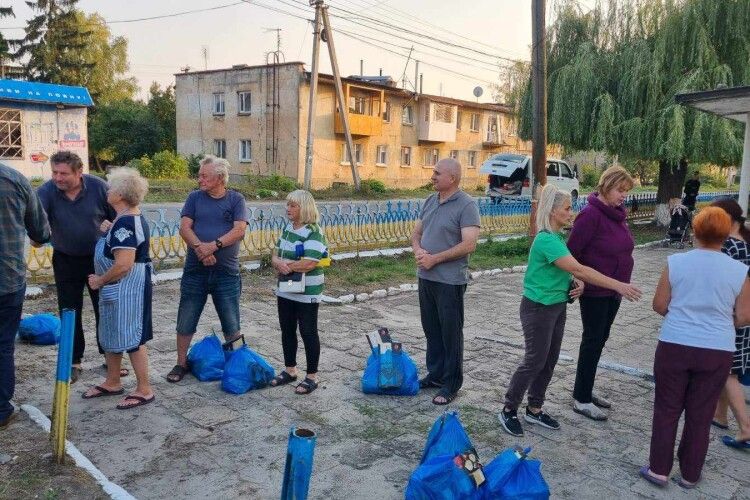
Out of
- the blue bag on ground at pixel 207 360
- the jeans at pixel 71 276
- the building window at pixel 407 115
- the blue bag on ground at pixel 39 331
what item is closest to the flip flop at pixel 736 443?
the blue bag on ground at pixel 207 360

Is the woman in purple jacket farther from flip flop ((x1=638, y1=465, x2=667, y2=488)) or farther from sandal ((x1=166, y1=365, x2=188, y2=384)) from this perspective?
sandal ((x1=166, y1=365, x2=188, y2=384))

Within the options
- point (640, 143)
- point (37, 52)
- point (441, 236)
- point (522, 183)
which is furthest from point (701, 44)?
point (37, 52)

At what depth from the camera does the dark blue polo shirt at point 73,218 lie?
4.64 metres

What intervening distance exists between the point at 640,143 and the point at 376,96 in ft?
69.4

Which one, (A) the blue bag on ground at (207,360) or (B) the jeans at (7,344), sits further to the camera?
(A) the blue bag on ground at (207,360)

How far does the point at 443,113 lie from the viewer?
40.0 m

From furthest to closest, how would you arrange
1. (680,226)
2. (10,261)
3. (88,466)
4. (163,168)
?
(163,168), (680,226), (10,261), (88,466)

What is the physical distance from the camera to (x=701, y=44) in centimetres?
1538

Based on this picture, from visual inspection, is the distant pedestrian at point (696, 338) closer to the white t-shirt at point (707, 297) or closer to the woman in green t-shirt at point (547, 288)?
the white t-shirt at point (707, 297)

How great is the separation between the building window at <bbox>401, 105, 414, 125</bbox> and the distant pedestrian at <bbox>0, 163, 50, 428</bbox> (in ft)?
115

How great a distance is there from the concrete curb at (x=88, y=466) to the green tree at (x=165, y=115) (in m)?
36.9

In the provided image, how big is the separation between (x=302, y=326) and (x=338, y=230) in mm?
6791

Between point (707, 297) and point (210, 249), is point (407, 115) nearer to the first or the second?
point (210, 249)

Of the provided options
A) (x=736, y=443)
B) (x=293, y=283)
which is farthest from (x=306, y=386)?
(x=736, y=443)
